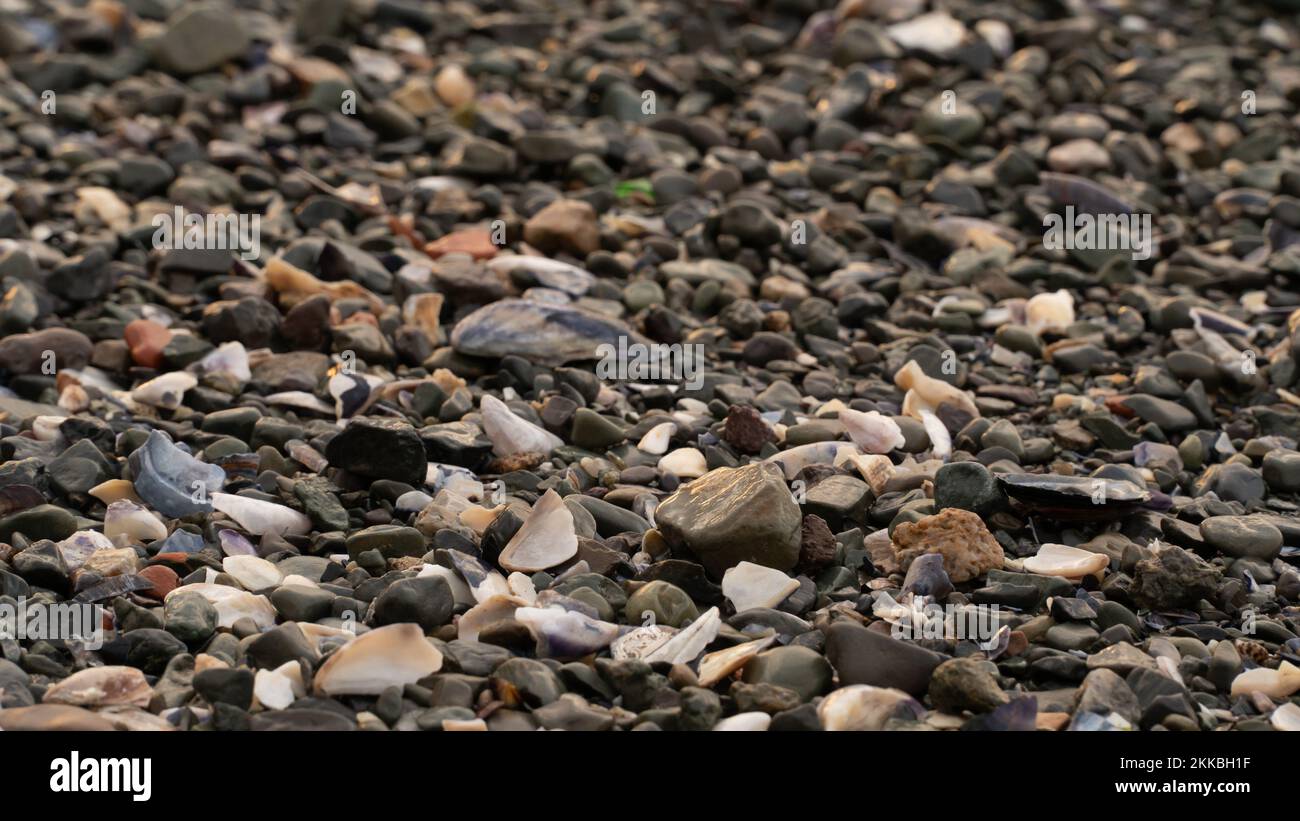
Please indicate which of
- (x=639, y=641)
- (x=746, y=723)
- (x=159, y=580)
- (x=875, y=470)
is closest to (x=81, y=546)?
(x=159, y=580)

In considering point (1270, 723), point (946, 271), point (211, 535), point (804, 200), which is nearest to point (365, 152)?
point (804, 200)

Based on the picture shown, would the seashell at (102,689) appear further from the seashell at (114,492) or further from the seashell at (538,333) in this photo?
the seashell at (538,333)

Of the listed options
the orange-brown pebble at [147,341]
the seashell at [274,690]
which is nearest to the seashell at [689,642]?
the seashell at [274,690]

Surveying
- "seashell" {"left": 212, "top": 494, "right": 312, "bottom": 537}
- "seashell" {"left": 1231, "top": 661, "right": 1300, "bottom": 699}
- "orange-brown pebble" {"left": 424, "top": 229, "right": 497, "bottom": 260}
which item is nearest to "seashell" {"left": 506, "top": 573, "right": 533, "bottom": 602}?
"seashell" {"left": 212, "top": 494, "right": 312, "bottom": 537}

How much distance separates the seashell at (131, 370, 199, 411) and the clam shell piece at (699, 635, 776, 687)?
218 cm

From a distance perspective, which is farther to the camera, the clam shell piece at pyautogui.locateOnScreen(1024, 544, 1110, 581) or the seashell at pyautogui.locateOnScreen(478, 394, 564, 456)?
the seashell at pyautogui.locateOnScreen(478, 394, 564, 456)

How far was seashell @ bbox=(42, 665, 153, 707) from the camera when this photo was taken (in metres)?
3.12

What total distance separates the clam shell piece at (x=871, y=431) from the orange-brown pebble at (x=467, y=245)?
6.23 feet

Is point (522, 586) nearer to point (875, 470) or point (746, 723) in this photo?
point (746, 723)

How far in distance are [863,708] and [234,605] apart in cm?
153

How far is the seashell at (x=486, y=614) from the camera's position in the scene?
346 cm

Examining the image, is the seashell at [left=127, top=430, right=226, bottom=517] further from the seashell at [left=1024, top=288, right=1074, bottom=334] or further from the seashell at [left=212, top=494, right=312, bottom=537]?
the seashell at [left=1024, top=288, right=1074, bottom=334]

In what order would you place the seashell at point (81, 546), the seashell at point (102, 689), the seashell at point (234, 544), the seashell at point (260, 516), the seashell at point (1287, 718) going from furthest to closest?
the seashell at point (260, 516) → the seashell at point (234, 544) → the seashell at point (81, 546) → the seashell at point (1287, 718) → the seashell at point (102, 689)

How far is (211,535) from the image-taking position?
3883 millimetres
